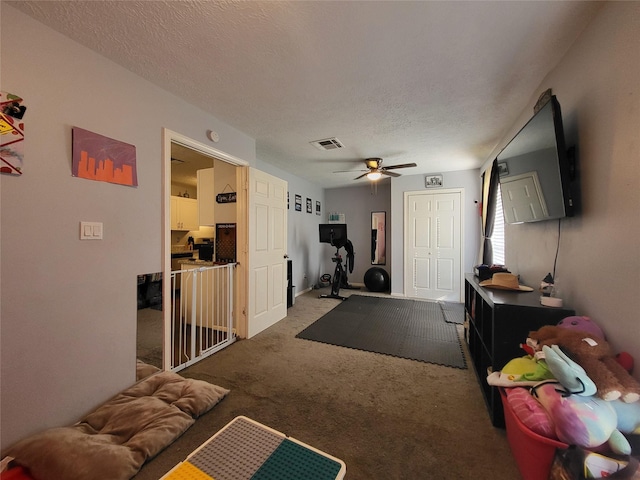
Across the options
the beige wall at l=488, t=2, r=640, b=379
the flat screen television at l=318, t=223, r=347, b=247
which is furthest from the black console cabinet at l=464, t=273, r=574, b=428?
the flat screen television at l=318, t=223, r=347, b=247

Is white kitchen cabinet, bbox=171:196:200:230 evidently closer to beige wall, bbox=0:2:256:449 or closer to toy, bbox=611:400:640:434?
beige wall, bbox=0:2:256:449

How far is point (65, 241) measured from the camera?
59.9 inches

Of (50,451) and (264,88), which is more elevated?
(264,88)

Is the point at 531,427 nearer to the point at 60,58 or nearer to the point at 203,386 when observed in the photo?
the point at 203,386

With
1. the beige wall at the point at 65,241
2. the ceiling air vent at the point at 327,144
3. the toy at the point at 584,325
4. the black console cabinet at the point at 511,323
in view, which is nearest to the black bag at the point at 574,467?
the toy at the point at 584,325

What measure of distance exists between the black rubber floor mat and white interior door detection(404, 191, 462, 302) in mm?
507

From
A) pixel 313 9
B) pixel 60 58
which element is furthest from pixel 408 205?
pixel 60 58

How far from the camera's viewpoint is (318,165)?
170 inches

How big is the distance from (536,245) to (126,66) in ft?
11.9

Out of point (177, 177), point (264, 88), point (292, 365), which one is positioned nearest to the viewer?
point (264, 88)

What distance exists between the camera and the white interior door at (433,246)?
465cm

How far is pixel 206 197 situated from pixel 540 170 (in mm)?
3724

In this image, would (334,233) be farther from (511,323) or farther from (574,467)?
(574,467)

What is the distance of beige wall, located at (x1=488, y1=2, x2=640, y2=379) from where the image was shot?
1.10 metres
